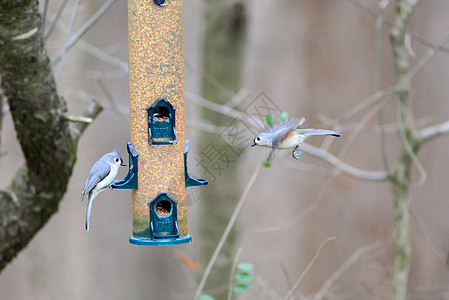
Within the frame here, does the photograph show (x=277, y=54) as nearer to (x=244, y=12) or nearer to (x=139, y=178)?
(x=244, y=12)

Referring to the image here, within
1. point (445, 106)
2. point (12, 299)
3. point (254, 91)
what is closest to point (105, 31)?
point (254, 91)

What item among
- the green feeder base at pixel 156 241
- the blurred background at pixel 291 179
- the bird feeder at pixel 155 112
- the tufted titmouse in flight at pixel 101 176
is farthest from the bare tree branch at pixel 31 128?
the blurred background at pixel 291 179

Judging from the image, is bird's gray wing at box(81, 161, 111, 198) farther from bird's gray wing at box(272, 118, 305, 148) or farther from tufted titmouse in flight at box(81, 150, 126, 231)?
bird's gray wing at box(272, 118, 305, 148)

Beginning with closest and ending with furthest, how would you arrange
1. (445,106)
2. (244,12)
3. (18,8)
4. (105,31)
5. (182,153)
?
(18,8) < (182,153) < (244,12) < (445,106) < (105,31)

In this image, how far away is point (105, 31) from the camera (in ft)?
19.2

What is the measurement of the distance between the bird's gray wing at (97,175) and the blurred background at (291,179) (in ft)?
10.2

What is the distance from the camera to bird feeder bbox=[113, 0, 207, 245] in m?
2.38

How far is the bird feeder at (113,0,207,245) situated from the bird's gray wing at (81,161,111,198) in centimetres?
21

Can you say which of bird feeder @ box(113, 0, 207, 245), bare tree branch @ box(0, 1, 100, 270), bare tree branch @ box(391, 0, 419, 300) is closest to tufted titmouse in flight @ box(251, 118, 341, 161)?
bird feeder @ box(113, 0, 207, 245)

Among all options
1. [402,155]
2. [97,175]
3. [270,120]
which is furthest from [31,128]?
[402,155]

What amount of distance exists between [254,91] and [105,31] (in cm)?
158

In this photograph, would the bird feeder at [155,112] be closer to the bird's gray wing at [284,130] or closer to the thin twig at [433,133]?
the bird's gray wing at [284,130]

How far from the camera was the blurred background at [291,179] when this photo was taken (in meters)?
5.55

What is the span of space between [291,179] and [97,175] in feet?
14.0
